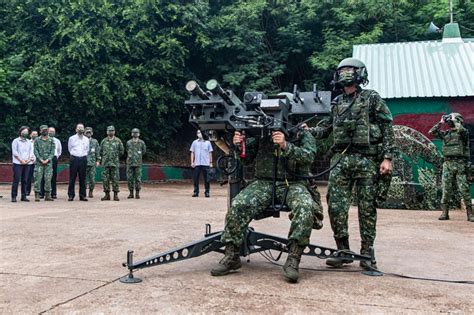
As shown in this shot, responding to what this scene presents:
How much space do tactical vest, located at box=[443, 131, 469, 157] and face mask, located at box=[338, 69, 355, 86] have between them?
498cm

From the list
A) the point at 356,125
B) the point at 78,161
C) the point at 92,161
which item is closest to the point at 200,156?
the point at 92,161

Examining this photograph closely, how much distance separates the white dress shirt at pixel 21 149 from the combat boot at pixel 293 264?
30.2ft

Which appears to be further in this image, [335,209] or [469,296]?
[335,209]

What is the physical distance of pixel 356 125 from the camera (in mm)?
4484

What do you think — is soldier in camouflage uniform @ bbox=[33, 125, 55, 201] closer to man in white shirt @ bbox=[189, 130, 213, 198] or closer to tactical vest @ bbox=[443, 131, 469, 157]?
man in white shirt @ bbox=[189, 130, 213, 198]

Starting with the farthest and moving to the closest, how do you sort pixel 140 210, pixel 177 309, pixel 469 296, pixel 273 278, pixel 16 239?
pixel 140 210, pixel 16 239, pixel 273 278, pixel 469 296, pixel 177 309

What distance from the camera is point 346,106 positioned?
4.59 meters

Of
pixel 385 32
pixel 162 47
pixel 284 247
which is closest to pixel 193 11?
pixel 162 47

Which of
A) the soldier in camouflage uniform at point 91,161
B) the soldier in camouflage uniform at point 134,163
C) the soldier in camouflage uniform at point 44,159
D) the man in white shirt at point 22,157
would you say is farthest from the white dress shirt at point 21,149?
the soldier in camouflage uniform at point 134,163

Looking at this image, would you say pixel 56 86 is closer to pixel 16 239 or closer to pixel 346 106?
pixel 16 239

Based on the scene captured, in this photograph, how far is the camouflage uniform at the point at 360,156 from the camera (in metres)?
4.50

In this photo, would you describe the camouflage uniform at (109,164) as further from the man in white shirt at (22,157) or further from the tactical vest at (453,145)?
the tactical vest at (453,145)

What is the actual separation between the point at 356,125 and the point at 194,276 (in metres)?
2.08

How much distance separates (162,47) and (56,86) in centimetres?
455
